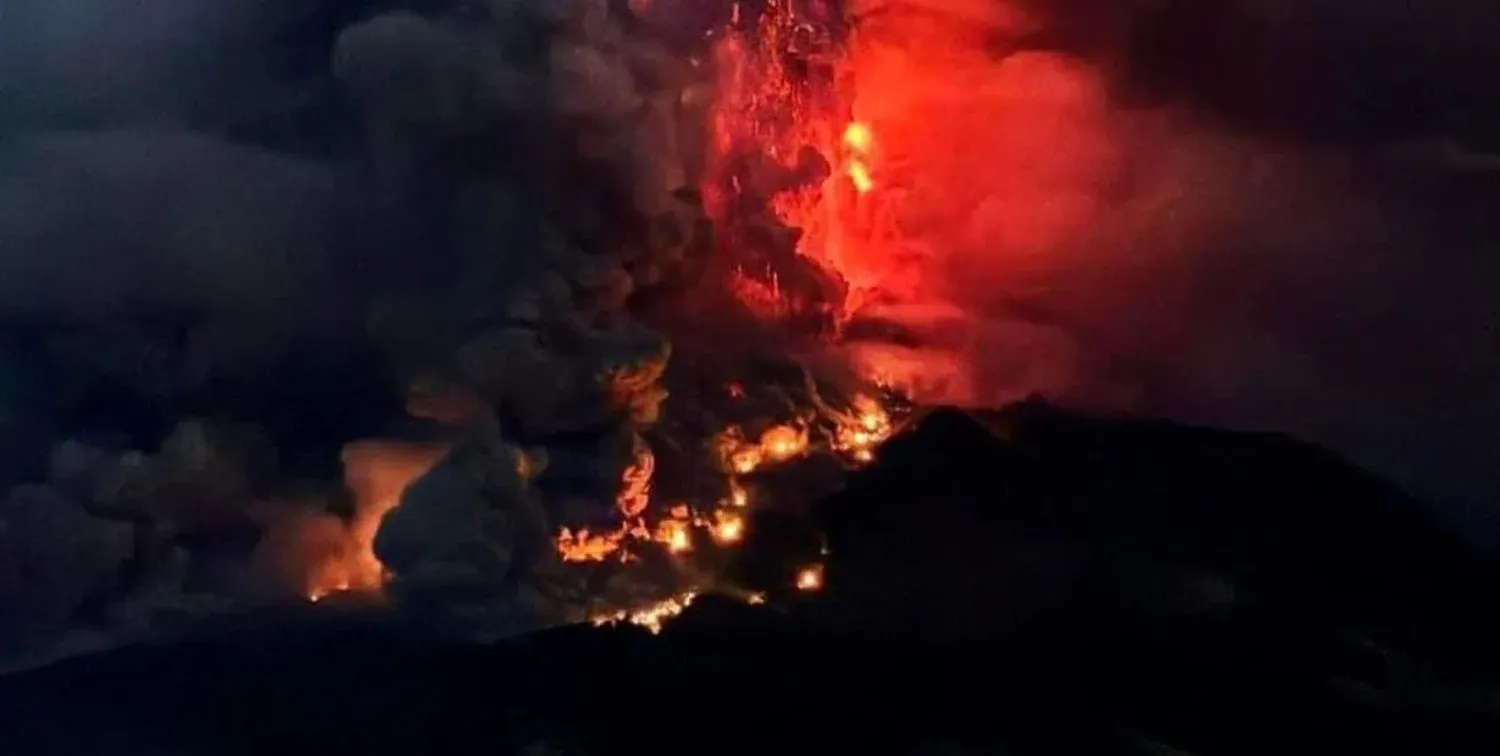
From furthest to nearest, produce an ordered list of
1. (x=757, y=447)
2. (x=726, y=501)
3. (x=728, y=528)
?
(x=757, y=447), (x=726, y=501), (x=728, y=528)

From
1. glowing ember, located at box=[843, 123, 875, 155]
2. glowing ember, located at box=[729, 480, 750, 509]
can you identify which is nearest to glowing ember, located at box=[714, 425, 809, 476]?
glowing ember, located at box=[729, 480, 750, 509]

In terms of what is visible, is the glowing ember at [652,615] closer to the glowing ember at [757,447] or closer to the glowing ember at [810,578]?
the glowing ember at [810,578]

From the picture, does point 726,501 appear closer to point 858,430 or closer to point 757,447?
point 757,447

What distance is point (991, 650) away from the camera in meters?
11.0

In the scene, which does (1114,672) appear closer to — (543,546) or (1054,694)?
(1054,694)

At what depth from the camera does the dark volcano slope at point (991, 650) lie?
10.1 meters

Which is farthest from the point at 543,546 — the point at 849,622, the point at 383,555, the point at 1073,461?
the point at 1073,461

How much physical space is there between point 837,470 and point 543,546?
2.17 meters

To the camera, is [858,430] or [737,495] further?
[858,430]

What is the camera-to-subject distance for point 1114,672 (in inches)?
428

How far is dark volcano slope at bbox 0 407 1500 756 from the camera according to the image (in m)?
10.1

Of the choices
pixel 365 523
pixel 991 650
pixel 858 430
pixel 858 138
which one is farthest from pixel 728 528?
pixel 858 138

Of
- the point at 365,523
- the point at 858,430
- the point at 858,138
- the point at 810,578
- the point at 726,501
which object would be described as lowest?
the point at 810,578

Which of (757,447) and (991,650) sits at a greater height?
(757,447)
